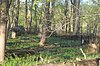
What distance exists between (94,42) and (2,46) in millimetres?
8939

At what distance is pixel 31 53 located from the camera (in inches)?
642

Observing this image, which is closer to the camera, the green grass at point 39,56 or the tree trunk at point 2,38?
the green grass at point 39,56

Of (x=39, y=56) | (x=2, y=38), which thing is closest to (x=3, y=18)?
(x=2, y=38)

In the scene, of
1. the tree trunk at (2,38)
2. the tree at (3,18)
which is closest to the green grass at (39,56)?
the tree trunk at (2,38)

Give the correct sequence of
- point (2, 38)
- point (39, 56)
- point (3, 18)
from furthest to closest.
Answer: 1. point (39, 56)
2. point (2, 38)
3. point (3, 18)

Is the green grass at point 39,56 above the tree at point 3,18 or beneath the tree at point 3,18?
beneath

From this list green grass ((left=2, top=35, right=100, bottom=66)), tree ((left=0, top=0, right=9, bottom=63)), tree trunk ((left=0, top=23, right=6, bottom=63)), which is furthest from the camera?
tree trunk ((left=0, top=23, right=6, bottom=63))

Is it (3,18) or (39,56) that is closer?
(3,18)

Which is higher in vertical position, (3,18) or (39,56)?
(3,18)

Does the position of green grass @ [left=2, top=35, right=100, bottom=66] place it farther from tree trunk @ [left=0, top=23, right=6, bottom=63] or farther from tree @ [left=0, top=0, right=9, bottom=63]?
tree @ [left=0, top=0, right=9, bottom=63]

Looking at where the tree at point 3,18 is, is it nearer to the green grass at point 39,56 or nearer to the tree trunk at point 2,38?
the tree trunk at point 2,38

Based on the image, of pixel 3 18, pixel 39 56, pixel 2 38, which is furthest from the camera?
pixel 39 56

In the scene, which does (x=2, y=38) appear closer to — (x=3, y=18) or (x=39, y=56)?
(x=3, y=18)

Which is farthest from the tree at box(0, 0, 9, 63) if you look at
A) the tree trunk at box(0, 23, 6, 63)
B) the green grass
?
the green grass
